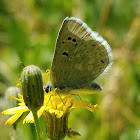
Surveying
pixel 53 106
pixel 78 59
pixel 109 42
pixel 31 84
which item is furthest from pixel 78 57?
pixel 109 42

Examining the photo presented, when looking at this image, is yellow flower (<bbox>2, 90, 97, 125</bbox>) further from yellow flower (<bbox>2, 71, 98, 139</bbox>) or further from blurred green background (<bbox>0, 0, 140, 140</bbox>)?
blurred green background (<bbox>0, 0, 140, 140</bbox>)


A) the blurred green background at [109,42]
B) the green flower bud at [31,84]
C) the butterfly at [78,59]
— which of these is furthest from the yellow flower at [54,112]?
the blurred green background at [109,42]

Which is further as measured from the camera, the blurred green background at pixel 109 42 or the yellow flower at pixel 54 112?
the blurred green background at pixel 109 42

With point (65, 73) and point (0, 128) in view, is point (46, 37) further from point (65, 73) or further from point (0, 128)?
point (65, 73)

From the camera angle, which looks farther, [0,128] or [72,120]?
[0,128]

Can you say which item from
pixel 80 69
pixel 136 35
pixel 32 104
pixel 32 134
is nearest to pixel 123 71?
pixel 136 35

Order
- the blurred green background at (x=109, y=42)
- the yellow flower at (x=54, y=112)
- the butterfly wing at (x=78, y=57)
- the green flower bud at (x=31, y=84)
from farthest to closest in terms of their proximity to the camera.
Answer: the blurred green background at (x=109, y=42) → the butterfly wing at (x=78, y=57) → the yellow flower at (x=54, y=112) → the green flower bud at (x=31, y=84)

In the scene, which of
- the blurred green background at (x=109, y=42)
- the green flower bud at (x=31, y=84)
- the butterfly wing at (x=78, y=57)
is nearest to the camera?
the green flower bud at (x=31, y=84)

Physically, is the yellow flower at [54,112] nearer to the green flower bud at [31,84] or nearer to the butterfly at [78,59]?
the butterfly at [78,59]
